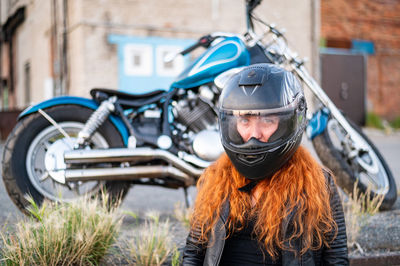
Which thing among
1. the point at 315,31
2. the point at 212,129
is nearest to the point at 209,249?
the point at 212,129

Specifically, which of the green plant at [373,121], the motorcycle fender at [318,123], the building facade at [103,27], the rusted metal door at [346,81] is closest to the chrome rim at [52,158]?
the motorcycle fender at [318,123]

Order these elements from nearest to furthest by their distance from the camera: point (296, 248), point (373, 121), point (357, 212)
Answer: point (296, 248) → point (357, 212) → point (373, 121)

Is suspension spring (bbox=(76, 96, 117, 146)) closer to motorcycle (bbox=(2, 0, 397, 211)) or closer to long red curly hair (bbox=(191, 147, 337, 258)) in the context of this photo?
motorcycle (bbox=(2, 0, 397, 211))

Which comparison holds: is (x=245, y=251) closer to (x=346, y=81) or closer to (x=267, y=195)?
(x=267, y=195)

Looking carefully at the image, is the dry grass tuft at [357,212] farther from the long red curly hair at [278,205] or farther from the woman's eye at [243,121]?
the woman's eye at [243,121]

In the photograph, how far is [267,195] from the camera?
68.8 inches

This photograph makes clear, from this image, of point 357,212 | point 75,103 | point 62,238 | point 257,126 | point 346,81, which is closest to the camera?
point 257,126

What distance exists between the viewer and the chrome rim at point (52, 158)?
3.33 meters

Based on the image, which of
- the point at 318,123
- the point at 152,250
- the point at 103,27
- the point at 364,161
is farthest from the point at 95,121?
the point at 103,27

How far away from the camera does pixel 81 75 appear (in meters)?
11.2

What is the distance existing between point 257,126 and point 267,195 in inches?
10.1

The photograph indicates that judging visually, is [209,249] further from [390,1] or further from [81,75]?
[390,1]

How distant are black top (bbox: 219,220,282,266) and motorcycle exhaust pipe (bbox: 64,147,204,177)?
62.8 inches

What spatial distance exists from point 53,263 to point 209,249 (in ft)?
3.14
